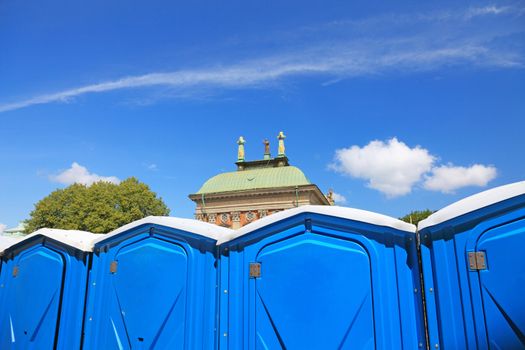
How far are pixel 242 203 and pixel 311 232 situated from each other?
32.8 m

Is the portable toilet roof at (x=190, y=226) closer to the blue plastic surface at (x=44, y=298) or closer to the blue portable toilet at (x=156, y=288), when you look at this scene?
the blue portable toilet at (x=156, y=288)

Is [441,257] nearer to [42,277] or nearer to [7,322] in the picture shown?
[42,277]

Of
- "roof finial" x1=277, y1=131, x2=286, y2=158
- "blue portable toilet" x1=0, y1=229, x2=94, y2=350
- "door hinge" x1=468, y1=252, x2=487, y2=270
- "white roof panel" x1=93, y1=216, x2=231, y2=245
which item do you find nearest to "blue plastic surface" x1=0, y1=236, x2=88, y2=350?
"blue portable toilet" x1=0, y1=229, x2=94, y2=350

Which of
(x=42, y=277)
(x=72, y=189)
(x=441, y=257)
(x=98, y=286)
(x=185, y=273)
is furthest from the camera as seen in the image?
(x=72, y=189)

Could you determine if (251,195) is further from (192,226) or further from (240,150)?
(192,226)

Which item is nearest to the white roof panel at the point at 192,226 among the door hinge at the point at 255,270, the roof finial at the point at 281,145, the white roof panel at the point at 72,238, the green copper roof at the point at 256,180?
the door hinge at the point at 255,270

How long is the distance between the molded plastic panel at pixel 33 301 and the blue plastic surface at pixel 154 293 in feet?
1.72

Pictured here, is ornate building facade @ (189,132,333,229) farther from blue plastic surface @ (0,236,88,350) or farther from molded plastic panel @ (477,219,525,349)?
molded plastic panel @ (477,219,525,349)

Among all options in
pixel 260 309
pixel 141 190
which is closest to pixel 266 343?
pixel 260 309

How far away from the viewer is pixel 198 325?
10.8 feet

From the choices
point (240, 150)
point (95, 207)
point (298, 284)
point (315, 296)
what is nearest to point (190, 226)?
point (298, 284)

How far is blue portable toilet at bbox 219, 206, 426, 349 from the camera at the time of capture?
2.67m

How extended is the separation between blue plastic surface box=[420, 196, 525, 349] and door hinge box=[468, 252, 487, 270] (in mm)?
20

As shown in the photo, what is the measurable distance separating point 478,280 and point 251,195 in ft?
108
